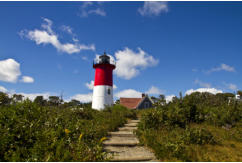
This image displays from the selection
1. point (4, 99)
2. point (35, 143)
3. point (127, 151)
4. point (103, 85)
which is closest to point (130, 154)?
point (127, 151)

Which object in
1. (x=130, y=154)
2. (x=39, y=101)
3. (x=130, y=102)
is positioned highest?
(x=130, y=102)

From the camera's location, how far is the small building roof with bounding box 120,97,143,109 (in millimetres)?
32237

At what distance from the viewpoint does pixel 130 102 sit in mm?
33250

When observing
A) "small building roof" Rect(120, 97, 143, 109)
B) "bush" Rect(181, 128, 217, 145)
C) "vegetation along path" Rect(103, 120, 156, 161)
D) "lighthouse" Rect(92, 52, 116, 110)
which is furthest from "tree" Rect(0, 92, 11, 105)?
"small building roof" Rect(120, 97, 143, 109)

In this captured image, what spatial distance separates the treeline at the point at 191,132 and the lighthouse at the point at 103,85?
12141 mm

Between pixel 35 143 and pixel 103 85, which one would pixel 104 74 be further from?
pixel 35 143

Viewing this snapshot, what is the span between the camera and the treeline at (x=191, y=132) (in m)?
5.29

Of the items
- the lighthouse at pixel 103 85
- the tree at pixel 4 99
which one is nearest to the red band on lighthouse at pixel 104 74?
the lighthouse at pixel 103 85

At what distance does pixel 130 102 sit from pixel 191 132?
26816 millimetres

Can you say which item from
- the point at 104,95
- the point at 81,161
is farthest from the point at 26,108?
the point at 104,95

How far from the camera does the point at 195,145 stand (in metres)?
5.99

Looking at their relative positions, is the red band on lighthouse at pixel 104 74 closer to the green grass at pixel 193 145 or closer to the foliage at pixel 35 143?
the green grass at pixel 193 145

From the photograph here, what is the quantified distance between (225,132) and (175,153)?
4612mm

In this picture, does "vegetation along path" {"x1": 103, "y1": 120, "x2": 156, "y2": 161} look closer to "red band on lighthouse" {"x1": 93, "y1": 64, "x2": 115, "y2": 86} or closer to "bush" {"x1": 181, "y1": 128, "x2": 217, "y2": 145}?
"bush" {"x1": 181, "y1": 128, "x2": 217, "y2": 145}
